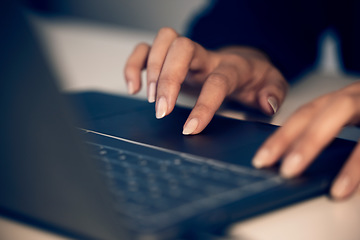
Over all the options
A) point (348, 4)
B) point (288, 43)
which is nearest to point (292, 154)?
point (288, 43)

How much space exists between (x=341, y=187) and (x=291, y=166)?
0.20ft

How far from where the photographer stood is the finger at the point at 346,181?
412 millimetres

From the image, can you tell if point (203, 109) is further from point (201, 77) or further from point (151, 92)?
point (201, 77)

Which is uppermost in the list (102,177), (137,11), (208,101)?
(137,11)

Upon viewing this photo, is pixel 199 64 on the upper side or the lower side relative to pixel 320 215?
upper

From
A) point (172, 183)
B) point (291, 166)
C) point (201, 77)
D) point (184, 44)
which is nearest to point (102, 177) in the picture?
point (172, 183)

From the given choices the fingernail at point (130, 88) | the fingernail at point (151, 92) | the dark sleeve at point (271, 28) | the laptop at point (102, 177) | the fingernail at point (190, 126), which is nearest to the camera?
the laptop at point (102, 177)

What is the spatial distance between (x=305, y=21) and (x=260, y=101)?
0.52 meters

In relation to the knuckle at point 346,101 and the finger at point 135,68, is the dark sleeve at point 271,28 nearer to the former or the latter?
the finger at point 135,68

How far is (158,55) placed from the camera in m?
0.77

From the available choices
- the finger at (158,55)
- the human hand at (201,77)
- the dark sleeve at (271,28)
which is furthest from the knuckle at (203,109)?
the dark sleeve at (271,28)

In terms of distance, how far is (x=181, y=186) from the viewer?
360 mm

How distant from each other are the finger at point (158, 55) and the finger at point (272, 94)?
190 millimetres

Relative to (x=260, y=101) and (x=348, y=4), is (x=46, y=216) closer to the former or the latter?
(x=260, y=101)
